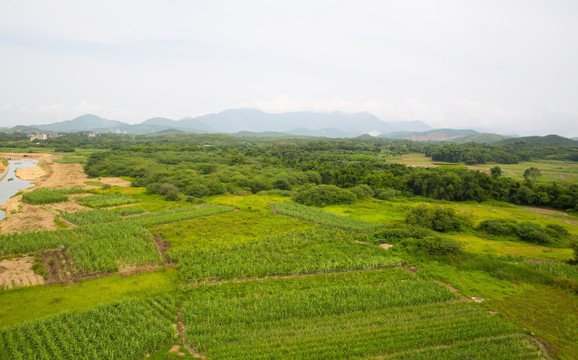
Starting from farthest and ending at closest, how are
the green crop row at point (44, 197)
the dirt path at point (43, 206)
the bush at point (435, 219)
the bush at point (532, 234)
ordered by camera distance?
1. the green crop row at point (44, 197)
2. the bush at point (435, 219)
3. the dirt path at point (43, 206)
4. the bush at point (532, 234)

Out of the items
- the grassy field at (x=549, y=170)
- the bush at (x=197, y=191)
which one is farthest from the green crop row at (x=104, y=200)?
the grassy field at (x=549, y=170)

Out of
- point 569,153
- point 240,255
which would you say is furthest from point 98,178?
point 569,153

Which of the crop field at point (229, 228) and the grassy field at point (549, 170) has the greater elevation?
the grassy field at point (549, 170)

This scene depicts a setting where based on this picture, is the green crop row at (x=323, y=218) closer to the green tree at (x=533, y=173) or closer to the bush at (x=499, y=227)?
the bush at (x=499, y=227)

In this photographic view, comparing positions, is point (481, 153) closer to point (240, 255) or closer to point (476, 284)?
point (476, 284)

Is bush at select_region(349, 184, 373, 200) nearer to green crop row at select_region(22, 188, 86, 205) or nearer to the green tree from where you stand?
the green tree

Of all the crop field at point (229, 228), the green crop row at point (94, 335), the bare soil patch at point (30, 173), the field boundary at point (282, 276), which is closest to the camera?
the green crop row at point (94, 335)

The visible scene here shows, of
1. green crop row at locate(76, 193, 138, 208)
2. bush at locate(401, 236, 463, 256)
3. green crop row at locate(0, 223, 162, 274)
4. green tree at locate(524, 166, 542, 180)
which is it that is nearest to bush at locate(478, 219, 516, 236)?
bush at locate(401, 236, 463, 256)
